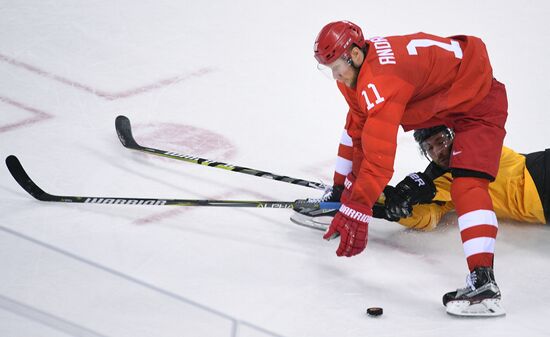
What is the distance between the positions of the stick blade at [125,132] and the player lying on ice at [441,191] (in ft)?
3.02

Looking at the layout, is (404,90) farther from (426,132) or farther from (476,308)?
(476,308)

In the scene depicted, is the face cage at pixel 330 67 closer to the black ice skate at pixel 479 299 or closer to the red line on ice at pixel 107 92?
the black ice skate at pixel 479 299

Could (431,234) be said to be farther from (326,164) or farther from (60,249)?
(60,249)

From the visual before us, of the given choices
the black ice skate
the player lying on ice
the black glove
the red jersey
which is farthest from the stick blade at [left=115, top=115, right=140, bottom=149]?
the black ice skate

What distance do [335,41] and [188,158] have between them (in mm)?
1108

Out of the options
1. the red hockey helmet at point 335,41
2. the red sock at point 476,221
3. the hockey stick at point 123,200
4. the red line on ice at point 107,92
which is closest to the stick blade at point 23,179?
the hockey stick at point 123,200

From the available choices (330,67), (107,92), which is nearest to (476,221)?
(330,67)

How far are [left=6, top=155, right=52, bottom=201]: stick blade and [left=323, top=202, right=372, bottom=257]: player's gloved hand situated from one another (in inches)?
49.3

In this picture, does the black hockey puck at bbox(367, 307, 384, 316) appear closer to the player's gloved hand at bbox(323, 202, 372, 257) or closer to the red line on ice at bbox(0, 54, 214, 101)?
the player's gloved hand at bbox(323, 202, 372, 257)

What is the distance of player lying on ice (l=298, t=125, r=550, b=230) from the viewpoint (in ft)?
13.0

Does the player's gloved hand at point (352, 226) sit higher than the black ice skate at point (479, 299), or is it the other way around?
the player's gloved hand at point (352, 226)

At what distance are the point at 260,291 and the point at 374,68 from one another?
2.86 ft

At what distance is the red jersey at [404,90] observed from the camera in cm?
357

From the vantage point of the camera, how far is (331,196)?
4.16 meters
